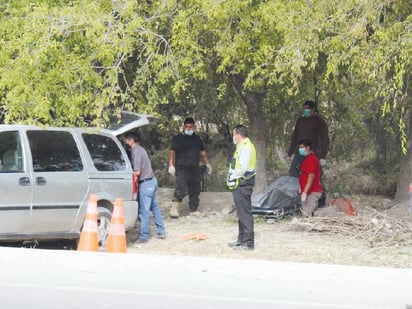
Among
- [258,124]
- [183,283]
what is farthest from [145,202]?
[258,124]

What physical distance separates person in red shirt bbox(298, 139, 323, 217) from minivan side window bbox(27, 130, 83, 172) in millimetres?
4130

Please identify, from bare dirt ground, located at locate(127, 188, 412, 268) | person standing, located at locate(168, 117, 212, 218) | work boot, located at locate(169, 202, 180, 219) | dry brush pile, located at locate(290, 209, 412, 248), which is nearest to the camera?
bare dirt ground, located at locate(127, 188, 412, 268)

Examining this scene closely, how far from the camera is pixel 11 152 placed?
9.49 metres

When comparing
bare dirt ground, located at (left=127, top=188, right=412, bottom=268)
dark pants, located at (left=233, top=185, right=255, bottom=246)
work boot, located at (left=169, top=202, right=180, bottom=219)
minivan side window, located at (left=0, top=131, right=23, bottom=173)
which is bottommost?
bare dirt ground, located at (left=127, top=188, right=412, bottom=268)

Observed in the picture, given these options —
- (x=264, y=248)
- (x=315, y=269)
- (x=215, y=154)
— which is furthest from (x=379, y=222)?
(x=215, y=154)

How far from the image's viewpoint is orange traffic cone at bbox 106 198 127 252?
32.0 ft

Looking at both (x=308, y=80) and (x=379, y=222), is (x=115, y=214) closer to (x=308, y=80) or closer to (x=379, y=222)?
(x=379, y=222)

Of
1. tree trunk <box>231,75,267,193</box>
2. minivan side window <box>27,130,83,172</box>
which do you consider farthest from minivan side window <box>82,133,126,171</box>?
tree trunk <box>231,75,267,193</box>

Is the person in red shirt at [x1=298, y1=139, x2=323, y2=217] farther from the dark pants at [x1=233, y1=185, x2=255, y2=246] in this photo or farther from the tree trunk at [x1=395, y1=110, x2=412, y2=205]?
the tree trunk at [x1=395, y1=110, x2=412, y2=205]

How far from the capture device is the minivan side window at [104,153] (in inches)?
405

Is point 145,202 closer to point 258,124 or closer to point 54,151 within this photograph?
point 54,151

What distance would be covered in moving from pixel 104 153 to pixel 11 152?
142 centimetres

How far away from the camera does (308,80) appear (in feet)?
46.8

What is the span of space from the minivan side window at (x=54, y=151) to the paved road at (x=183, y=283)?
1.11 meters
